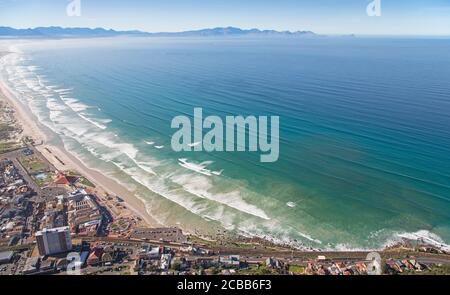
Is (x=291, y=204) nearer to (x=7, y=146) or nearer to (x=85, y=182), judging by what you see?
(x=85, y=182)

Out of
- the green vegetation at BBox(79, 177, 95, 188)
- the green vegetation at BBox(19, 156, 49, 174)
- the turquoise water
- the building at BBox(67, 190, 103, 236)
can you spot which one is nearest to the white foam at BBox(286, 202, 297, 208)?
the turquoise water

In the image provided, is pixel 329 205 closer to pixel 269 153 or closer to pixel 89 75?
pixel 269 153

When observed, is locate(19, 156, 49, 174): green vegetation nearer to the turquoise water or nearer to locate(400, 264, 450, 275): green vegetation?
the turquoise water

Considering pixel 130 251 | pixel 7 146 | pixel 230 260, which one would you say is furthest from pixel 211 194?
pixel 7 146

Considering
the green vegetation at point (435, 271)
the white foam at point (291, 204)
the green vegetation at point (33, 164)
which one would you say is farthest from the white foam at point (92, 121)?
the green vegetation at point (435, 271)

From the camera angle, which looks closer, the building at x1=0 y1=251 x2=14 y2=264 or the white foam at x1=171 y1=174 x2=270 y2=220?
the building at x1=0 y1=251 x2=14 y2=264

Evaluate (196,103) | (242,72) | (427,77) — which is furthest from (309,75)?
(196,103)
